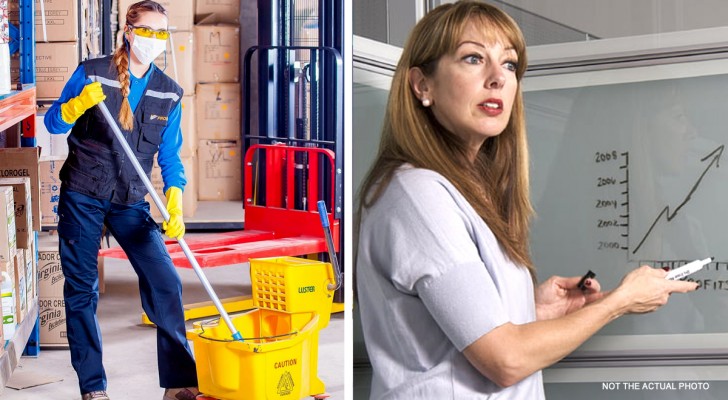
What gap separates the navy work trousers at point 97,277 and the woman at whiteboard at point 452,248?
2.74 metres

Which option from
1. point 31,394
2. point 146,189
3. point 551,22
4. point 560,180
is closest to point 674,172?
point 560,180

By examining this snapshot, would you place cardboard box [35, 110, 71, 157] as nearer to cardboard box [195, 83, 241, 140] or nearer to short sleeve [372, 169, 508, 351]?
cardboard box [195, 83, 241, 140]

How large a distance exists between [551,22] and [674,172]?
0.37 metres

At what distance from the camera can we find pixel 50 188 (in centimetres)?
513

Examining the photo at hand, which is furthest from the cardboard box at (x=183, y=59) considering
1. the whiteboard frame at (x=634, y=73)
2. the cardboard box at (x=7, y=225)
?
the whiteboard frame at (x=634, y=73)

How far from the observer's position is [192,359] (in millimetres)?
4293

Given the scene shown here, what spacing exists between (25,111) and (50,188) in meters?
1.25

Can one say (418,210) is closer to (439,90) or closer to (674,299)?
(439,90)

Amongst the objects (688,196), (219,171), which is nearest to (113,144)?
(688,196)

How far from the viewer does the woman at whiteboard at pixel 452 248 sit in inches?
57.6

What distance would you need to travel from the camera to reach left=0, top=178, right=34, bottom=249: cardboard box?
13.2 ft

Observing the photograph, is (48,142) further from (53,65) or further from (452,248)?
(452,248)

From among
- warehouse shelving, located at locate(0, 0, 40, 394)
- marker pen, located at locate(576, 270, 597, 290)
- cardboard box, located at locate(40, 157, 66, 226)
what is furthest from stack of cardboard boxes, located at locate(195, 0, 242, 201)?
marker pen, located at locate(576, 270, 597, 290)

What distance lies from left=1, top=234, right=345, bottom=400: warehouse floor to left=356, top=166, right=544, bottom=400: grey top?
9.14 ft
